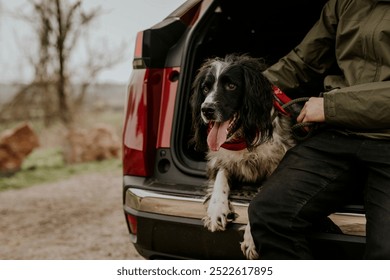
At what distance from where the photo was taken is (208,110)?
262 centimetres

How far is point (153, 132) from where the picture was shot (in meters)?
3.03

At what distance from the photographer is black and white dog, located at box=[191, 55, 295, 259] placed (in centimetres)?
268

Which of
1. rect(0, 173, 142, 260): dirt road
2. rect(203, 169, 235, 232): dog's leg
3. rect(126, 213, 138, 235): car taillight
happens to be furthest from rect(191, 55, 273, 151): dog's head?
rect(0, 173, 142, 260): dirt road

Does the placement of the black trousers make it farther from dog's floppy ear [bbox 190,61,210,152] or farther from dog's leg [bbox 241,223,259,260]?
dog's floppy ear [bbox 190,61,210,152]

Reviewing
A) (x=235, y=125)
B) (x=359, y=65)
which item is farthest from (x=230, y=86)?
(x=359, y=65)

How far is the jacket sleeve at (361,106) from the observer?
7.31ft

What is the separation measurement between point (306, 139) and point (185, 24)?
1.10 metres

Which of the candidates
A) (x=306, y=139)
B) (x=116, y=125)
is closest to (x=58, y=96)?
(x=116, y=125)

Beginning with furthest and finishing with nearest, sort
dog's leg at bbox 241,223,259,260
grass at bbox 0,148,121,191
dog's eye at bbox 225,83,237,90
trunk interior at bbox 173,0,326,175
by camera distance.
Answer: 1. grass at bbox 0,148,121,191
2. trunk interior at bbox 173,0,326,175
3. dog's eye at bbox 225,83,237,90
4. dog's leg at bbox 241,223,259,260

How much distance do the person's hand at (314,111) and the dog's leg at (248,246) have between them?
640 millimetres

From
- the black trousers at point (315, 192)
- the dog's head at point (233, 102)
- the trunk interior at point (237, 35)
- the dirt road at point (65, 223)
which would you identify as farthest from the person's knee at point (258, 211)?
the dirt road at point (65, 223)

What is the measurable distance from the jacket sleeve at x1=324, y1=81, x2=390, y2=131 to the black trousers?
8cm

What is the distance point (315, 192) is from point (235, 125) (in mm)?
669

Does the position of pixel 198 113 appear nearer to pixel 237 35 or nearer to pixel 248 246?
pixel 248 246
